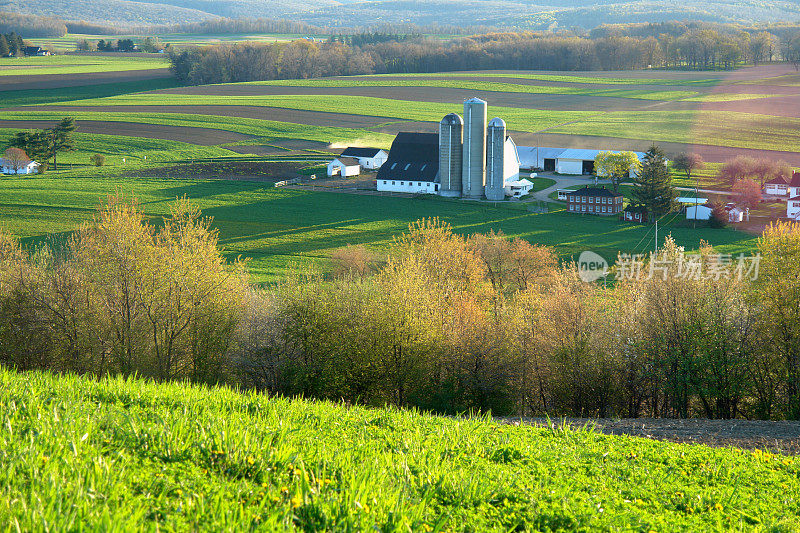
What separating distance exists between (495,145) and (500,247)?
29.7m

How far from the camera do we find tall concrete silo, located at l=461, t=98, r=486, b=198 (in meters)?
63.7

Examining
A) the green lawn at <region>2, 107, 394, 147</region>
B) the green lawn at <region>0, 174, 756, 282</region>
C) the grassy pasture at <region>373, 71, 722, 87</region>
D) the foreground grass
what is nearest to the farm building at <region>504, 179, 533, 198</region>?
the green lawn at <region>0, 174, 756, 282</region>

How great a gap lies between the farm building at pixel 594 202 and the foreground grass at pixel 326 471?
4489cm

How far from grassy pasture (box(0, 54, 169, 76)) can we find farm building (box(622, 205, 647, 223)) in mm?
104012

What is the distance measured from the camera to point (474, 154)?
6384cm

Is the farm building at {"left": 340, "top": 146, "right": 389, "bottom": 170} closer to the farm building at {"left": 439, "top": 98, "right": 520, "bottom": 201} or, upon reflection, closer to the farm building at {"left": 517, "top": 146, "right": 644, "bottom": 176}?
the farm building at {"left": 439, "top": 98, "right": 520, "bottom": 201}

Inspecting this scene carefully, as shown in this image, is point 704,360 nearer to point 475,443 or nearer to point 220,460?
point 475,443

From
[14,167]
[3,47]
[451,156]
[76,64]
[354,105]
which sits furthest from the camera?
[3,47]

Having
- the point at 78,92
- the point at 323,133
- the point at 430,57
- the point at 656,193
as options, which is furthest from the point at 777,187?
the point at 78,92

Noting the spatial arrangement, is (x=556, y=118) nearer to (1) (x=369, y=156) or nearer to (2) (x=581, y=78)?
(2) (x=581, y=78)

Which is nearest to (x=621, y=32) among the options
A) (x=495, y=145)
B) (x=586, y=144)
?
(x=586, y=144)

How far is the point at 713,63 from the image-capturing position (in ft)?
366

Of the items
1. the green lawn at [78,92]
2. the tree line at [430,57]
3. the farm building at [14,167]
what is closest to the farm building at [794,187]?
the tree line at [430,57]

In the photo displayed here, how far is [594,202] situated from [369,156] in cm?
2744
